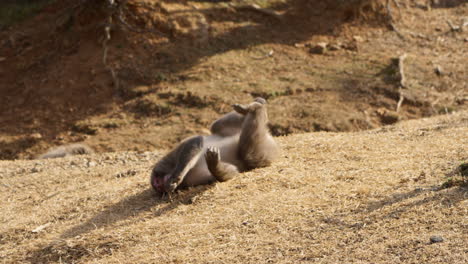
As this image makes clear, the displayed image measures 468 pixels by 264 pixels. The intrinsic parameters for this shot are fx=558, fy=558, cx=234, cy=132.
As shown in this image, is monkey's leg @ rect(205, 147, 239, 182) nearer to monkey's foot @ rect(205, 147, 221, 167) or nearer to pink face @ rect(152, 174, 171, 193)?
monkey's foot @ rect(205, 147, 221, 167)

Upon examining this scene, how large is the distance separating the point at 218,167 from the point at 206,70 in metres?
6.43

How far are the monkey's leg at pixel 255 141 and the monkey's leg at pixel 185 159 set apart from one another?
48cm

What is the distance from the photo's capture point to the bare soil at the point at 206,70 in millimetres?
10406

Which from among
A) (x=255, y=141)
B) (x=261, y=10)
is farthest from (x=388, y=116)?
(x=255, y=141)

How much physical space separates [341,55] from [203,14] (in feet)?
10.8

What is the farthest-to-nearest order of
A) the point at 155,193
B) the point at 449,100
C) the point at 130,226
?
the point at 449,100 → the point at 155,193 → the point at 130,226

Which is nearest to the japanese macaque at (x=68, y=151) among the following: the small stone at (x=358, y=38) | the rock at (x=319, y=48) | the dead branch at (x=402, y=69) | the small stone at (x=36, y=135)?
the small stone at (x=36, y=135)

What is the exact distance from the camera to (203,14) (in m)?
12.8

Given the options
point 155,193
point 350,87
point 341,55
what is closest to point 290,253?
point 155,193

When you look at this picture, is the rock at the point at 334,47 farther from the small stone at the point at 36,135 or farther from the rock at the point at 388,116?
the small stone at the point at 36,135

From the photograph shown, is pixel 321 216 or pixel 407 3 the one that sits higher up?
pixel 407 3

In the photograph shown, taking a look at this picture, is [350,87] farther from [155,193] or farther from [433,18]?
[155,193]

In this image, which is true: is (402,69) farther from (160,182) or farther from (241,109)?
(160,182)

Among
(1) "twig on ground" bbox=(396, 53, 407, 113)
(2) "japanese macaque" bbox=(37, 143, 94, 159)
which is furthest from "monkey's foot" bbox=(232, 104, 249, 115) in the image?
(1) "twig on ground" bbox=(396, 53, 407, 113)
